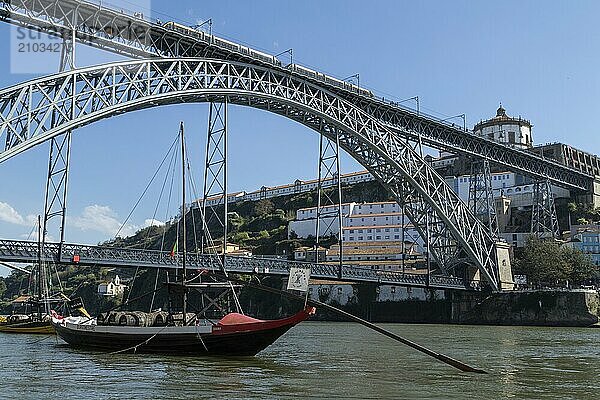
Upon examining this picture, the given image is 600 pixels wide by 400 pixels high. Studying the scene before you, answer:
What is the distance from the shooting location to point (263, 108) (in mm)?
48500

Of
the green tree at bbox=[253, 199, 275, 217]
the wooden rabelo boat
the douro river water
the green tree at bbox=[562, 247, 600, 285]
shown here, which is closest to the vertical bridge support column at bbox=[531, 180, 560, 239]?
the green tree at bbox=[562, 247, 600, 285]

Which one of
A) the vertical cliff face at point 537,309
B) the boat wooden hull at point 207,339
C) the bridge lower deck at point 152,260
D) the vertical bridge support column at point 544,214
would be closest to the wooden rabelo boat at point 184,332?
the boat wooden hull at point 207,339

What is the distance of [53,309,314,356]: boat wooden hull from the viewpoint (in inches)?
971

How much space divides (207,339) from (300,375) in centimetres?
548

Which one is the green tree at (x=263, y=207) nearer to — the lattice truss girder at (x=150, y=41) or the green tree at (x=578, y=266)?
the green tree at (x=578, y=266)

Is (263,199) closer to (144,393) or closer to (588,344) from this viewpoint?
(588,344)

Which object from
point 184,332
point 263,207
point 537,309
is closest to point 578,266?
point 537,309

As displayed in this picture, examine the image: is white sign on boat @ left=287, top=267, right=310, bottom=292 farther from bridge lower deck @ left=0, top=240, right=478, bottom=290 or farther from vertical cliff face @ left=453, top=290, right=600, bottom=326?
vertical cliff face @ left=453, top=290, right=600, bottom=326

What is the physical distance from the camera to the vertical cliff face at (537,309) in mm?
61969

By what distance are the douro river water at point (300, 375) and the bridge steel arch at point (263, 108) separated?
36.9 ft

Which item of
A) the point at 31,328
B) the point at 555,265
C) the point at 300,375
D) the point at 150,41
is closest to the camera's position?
the point at 300,375

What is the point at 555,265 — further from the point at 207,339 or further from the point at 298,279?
the point at 298,279

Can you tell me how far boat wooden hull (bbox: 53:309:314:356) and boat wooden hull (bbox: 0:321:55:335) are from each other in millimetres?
16660

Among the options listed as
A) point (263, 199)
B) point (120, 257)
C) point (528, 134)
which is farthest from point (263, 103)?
point (263, 199)
